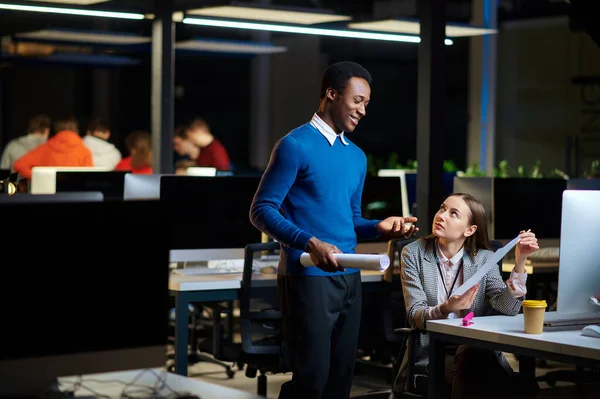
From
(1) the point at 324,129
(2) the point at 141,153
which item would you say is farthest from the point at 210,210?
(2) the point at 141,153

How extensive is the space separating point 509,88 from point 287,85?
3322 millimetres

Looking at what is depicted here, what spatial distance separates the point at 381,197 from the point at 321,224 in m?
3.03

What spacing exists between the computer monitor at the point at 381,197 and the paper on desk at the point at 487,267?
2.74 meters

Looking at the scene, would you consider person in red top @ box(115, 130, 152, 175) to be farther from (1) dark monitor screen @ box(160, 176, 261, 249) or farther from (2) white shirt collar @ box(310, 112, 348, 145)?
(2) white shirt collar @ box(310, 112, 348, 145)

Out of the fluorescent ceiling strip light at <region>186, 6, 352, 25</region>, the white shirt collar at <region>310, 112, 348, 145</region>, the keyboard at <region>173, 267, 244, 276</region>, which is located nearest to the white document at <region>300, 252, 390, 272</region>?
the white shirt collar at <region>310, 112, 348, 145</region>

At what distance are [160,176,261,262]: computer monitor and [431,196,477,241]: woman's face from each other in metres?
1.79

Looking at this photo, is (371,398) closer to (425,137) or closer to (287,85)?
(425,137)

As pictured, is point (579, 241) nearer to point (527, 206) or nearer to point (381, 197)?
point (527, 206)

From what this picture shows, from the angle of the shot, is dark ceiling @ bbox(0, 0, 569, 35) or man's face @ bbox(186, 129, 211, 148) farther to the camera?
man's face @ bbox(186, 129, 211, 148)

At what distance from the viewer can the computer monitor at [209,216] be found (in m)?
5.36

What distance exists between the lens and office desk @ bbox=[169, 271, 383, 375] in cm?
480

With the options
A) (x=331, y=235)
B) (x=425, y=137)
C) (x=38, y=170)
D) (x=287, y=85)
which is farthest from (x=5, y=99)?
(x=331, y=235)

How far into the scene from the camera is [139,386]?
230cm

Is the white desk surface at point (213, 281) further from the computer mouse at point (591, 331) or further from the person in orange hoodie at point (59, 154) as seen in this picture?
the person in orange hoodie at point (59, 154)
